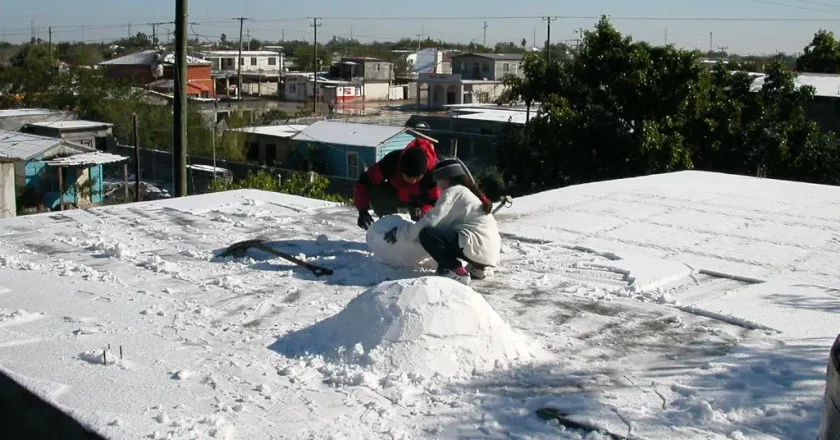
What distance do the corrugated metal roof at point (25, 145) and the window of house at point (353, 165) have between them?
352 inches

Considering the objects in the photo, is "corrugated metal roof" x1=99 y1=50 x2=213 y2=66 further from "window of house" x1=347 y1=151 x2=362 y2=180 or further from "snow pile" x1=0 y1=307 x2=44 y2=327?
"snow pile" x1=0 y1=307 x2=44 y2=327

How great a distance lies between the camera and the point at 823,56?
39.1 metres

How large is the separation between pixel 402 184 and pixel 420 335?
2.80 metres

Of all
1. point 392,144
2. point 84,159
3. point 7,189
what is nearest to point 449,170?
point 7,189

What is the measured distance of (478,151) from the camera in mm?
31406

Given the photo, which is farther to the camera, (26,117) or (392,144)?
(26,117)

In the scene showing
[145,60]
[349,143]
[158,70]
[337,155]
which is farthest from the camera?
[145,60]

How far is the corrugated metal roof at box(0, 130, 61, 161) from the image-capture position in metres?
24.9

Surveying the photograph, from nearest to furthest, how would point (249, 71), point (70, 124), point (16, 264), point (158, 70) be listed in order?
point (16, 264), point (70, 124), point (158, 70), point (249, 71)

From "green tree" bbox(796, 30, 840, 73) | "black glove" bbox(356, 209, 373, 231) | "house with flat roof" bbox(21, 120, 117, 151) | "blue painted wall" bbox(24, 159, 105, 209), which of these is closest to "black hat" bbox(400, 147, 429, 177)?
"black glove" bbox(356, 209, 373, 231)

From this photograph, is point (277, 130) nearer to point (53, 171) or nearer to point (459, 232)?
point (53, 171)

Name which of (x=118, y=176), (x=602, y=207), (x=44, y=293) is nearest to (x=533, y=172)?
(x=602, y=207)

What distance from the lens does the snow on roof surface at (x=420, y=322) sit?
3.92 m

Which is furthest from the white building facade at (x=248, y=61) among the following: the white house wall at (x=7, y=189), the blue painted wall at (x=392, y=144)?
the white house wall at (x=7, y=189)
